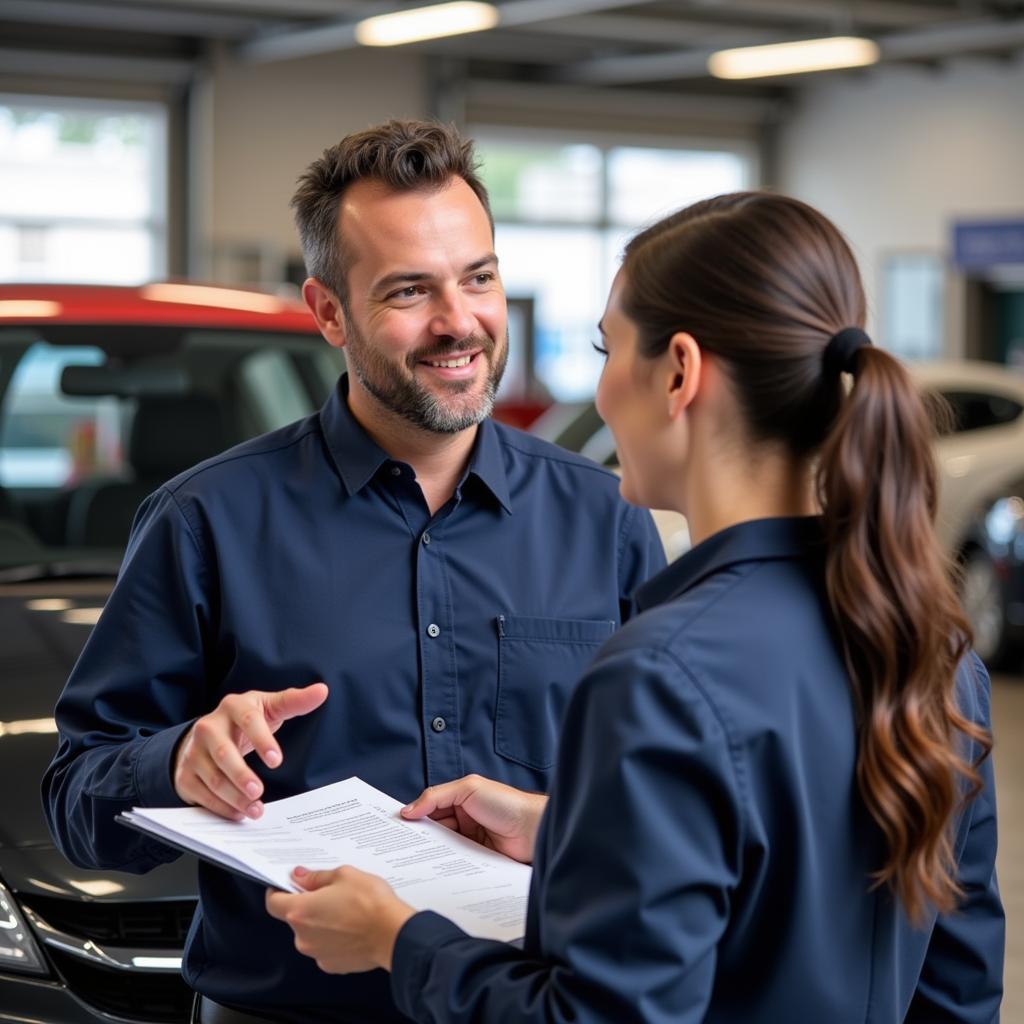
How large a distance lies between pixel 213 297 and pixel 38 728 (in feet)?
4.88

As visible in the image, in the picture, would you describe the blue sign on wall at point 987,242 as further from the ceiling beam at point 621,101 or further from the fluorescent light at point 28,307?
the fluorescent light at point 28,307

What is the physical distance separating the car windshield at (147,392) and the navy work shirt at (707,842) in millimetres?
2367

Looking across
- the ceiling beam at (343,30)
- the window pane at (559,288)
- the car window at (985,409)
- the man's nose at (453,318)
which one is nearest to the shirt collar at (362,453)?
the man's nose at (453,318)

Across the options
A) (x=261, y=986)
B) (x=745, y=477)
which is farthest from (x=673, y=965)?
(x=261, y=986)

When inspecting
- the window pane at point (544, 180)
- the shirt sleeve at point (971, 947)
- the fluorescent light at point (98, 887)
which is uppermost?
the window pane at point (544, 180)

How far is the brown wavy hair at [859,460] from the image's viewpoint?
125 cm

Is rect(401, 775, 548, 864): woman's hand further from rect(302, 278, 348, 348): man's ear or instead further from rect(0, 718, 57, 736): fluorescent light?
rect(0, 718, 57, 736): fluorescent light

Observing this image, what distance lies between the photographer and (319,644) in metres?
1.76

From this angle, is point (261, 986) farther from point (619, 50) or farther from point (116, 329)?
point (619, 50)

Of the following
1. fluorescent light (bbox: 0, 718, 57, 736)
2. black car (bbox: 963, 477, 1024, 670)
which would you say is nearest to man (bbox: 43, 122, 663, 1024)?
fluorescent light (bbox: 0, 718, 57, 736)

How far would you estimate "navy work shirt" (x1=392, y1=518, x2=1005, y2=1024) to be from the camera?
1.16 metres

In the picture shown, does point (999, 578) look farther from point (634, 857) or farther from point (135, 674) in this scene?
point (634, 857)

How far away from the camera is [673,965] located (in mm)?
1155

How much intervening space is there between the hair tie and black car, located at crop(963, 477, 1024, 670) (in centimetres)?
654
